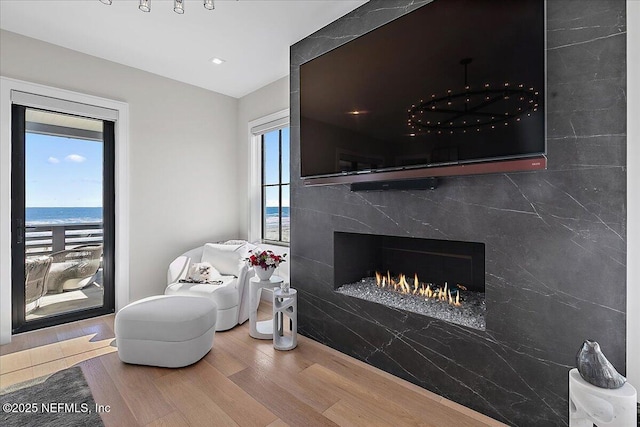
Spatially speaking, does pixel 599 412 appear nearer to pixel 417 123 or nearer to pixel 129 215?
pixel 417 123

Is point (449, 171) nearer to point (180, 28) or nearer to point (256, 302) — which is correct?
point (256, 302)

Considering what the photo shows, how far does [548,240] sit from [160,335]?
8.22 feet

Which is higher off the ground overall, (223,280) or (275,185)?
(275,185)

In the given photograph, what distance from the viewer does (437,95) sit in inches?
72.1

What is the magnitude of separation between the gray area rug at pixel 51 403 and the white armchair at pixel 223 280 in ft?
3.49

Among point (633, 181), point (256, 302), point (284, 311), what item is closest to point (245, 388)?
point (284, 311)

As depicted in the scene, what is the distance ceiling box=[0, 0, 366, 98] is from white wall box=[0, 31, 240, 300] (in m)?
0.19

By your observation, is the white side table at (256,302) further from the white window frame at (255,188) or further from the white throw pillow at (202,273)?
the white window frame at (255,188)

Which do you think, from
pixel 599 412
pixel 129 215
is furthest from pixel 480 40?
pixel 129 215

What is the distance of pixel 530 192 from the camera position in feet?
5.24

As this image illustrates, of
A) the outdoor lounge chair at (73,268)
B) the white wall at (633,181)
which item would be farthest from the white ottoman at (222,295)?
the white wall at (633,181)

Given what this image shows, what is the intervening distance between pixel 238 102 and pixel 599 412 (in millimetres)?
4599

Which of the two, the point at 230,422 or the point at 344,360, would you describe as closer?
the point at 230,422

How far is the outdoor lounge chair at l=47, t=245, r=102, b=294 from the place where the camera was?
3.15 meters
